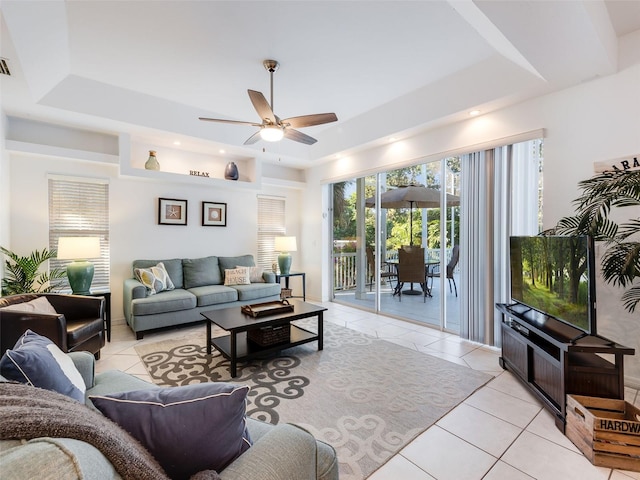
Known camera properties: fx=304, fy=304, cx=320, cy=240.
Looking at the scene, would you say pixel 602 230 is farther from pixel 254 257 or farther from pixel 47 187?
pixel 47 187

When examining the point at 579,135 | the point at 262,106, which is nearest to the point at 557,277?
the point at 579,135

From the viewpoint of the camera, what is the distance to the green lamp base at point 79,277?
11.8 feet

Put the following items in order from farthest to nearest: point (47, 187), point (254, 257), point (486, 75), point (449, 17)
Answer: point (254, 257), point (47, 187), point (486, 75), point (449, 17)

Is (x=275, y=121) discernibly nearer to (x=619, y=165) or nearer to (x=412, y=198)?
(x=412, y=198)

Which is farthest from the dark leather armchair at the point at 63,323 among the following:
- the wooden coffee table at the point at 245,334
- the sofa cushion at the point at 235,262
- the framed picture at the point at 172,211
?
the sofa cushion at the point at 235,262

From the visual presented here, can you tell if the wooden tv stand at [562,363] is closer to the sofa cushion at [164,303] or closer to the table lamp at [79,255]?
the sofa cushion at [164,303]

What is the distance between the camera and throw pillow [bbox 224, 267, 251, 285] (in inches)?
193

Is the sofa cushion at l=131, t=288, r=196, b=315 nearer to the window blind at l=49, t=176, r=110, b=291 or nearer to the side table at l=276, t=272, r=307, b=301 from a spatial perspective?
the window blind at l=49, t=176, r=110, b=291

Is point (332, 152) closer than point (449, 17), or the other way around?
point (449, 17)

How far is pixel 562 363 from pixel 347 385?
158cm

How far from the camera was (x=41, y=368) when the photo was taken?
1214 millimetres

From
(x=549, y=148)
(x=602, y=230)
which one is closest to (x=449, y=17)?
(x=549, y=148)

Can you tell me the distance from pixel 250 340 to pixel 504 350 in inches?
99.5

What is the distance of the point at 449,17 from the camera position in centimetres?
241
